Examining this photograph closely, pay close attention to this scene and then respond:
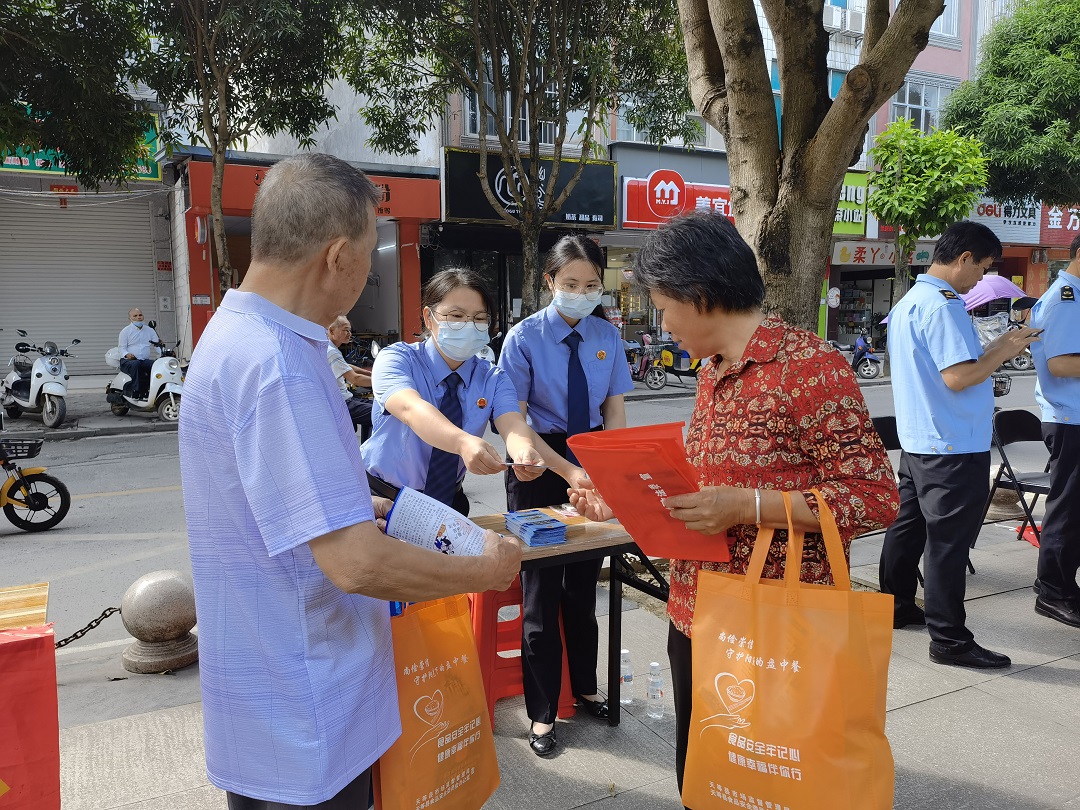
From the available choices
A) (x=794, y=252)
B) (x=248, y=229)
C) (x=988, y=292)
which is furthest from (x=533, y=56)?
(x=794, y=252)

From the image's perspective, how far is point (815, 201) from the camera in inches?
138

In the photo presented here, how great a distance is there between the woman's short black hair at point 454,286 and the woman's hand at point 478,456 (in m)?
0.58

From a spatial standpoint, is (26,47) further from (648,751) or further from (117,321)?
(648,751)

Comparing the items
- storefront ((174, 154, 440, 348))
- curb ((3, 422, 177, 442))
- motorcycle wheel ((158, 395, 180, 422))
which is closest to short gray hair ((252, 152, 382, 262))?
curb ((3, 422, 177, 442))

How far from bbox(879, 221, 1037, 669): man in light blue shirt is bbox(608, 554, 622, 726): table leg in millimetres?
1369

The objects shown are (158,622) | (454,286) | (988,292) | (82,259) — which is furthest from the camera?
(82,259)

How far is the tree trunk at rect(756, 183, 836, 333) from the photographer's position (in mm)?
3535

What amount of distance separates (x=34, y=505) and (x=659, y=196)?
13.5 m

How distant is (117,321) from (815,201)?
15.6m

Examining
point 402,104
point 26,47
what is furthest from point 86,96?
point 402,104

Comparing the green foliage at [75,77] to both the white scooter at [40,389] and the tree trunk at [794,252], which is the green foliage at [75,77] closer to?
the white scooter at [40,389]

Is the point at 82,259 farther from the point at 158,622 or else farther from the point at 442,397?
the point at 442,397

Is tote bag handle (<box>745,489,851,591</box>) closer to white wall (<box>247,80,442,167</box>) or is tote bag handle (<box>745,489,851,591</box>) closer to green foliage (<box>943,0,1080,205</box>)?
white wall (<box>247,80,442,167</box>)

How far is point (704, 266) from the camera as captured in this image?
1666 mm
